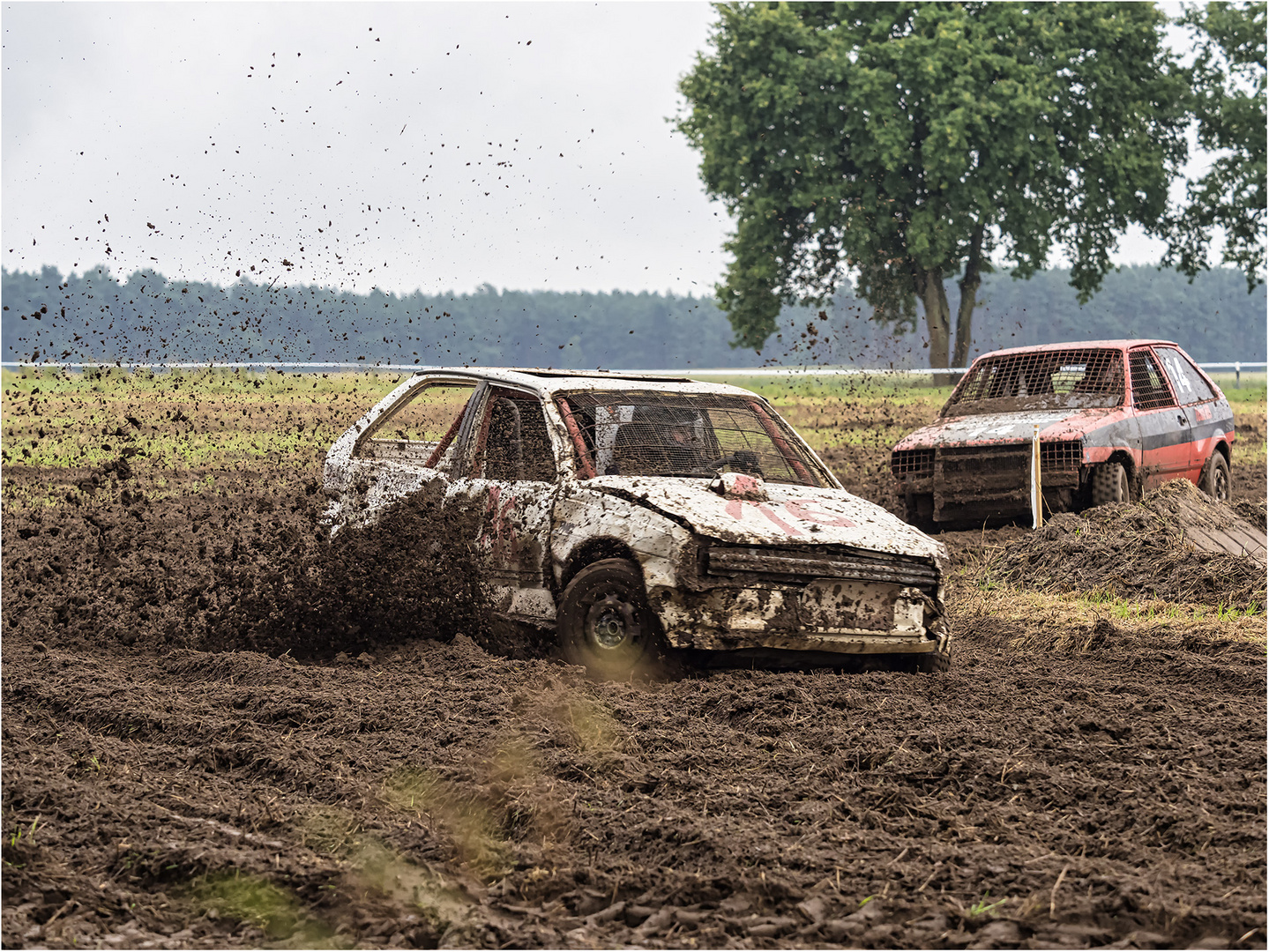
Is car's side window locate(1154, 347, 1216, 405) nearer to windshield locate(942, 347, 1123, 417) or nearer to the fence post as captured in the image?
windshield locate(942, 347, 1123, 417)

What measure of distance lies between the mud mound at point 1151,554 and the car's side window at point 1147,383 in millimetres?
1159

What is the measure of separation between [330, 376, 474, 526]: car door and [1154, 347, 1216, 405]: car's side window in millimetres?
7791

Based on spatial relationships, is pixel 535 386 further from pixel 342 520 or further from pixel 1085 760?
pixel 1085 760

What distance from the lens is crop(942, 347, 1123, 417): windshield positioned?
13.0 meters

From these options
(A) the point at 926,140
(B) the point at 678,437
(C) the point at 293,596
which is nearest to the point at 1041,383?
(B) the point at 678,437

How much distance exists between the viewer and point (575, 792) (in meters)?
4.98

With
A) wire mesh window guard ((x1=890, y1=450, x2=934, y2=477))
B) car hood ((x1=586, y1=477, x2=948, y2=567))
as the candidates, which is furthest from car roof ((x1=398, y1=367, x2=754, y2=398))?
wire mesh window guard ((x1=890, y1=450, x2=934, y2=477))

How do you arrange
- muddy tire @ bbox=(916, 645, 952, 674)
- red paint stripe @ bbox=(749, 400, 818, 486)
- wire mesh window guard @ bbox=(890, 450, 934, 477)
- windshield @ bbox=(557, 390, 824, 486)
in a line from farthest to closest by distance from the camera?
1. wire mesh window guard @ bbox=(890, 450, 934, 477)
2. red paint stripe @ bbox=(749, 400, 818, 486)
3. windshield @ bbox=(557, 390, 824, 486)
4. muddy tire @ bbox=(916, 645, 952, 674)

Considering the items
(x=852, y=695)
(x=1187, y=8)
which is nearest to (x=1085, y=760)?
(x=852, y=695)

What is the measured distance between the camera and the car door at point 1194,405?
44.5 ft

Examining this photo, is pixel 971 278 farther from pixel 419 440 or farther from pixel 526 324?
pixel 526 324

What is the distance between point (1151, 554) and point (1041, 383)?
3410 mm

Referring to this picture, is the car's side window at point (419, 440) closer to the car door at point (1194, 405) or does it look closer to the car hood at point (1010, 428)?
the car hood at point (1010, 428)

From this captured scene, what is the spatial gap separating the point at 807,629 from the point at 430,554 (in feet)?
7.54
